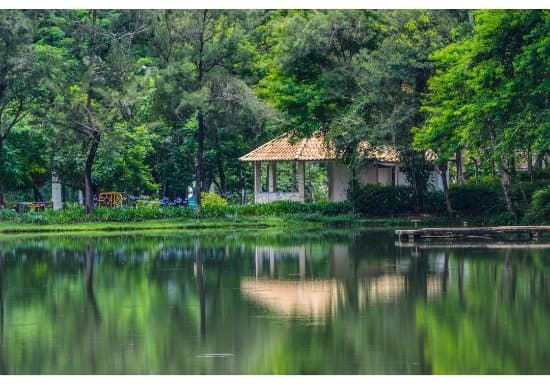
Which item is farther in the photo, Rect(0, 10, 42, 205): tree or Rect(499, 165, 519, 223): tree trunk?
Rect(0, 10, 42, 205): tree

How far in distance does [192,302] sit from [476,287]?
4.90m

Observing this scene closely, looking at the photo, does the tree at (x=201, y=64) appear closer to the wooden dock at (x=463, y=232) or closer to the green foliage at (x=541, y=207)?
the wooden dock at (x=463, y=232)

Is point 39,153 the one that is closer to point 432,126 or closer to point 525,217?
point 432,126

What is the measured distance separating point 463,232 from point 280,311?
646 inches

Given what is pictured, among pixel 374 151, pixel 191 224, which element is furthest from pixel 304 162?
pixel 191 224

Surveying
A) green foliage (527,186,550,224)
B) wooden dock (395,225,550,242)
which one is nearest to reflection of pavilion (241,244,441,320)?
wooden dock (395,225,550,242)

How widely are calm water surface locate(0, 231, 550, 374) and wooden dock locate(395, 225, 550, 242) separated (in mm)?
2251

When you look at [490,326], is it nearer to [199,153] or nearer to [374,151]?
[374,151]

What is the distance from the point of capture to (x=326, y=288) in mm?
19844

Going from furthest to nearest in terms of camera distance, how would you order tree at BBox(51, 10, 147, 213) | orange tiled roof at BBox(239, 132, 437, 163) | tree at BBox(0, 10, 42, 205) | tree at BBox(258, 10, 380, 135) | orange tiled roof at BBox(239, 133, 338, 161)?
1. orange tiled roof at BBox(239, 133, 338, 161)
2. tree at BBox(258, 10, 380, 135)
3. orange tiled roof at BBox(239, 132, 437, 163)
4. tree at BBox(51, 10, 147, 213)
5. tree at BBox(0, 10, 42, 205)

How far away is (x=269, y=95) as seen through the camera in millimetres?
47344

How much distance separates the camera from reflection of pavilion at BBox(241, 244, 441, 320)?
17328 mm

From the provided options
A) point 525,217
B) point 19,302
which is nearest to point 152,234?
point 525,217

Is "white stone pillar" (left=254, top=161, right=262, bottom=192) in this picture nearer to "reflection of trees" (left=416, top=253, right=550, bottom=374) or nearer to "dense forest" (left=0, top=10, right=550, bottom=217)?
"dense forest" (left=0, top=10, right=550, bottom=217)
